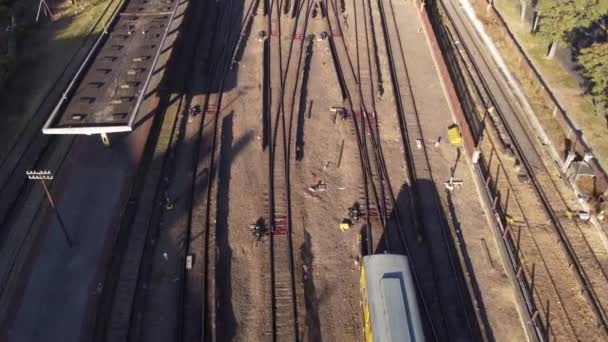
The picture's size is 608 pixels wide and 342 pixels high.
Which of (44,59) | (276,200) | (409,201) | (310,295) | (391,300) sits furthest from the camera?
(44,59)

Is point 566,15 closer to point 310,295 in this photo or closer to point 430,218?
point 430,218

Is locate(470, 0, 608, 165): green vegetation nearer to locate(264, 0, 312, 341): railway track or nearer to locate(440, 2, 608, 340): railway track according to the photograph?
locate(440, 2, 608, 340): railway track

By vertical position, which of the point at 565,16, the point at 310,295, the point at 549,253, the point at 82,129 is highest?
the point at 565,16

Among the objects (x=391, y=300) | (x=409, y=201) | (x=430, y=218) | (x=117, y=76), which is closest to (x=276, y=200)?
(x=409, y=201)

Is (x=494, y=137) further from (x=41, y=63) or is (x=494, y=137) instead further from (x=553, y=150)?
(x=41, y=63)

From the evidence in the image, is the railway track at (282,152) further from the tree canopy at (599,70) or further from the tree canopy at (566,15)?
the tree canopy at (599,70)

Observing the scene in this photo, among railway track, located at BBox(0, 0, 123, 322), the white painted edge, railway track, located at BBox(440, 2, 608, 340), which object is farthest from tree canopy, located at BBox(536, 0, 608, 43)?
railway track, located at BBox(0, 0, 123, 322)
